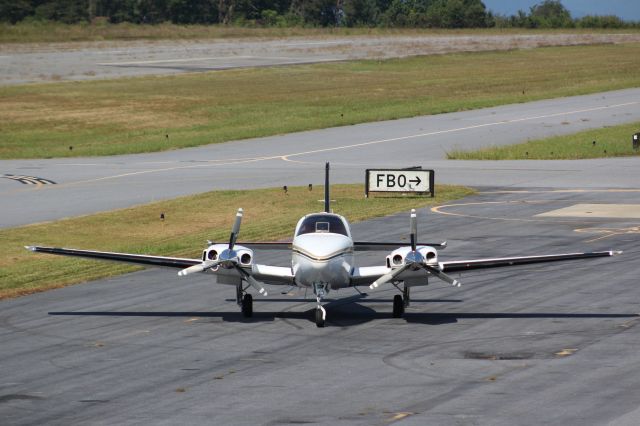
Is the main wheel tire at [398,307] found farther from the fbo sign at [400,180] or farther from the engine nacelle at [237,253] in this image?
the fbo sign at [400,180]

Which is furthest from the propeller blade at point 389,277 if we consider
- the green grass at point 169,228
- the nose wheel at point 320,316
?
the green grass at point 169,228

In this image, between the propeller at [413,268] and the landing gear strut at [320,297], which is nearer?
the propeller at [413,268]

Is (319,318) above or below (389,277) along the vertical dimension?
below

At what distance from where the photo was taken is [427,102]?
4176 inches

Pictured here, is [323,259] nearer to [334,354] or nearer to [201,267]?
[334,354]

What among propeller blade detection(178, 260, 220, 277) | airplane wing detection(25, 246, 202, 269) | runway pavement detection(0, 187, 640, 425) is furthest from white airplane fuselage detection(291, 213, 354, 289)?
airplane wing detection(25, 246, 202, 269)

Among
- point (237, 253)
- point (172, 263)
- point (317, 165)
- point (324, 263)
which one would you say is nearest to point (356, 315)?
point (324, 263)

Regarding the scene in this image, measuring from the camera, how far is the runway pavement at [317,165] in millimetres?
60750

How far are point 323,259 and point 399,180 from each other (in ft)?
96.6

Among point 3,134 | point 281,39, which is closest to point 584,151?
point 3,134

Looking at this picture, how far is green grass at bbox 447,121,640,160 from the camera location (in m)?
74.5

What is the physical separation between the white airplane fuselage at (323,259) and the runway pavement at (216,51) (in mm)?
93786

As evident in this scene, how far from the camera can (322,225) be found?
3000cm

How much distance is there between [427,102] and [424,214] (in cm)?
5466
